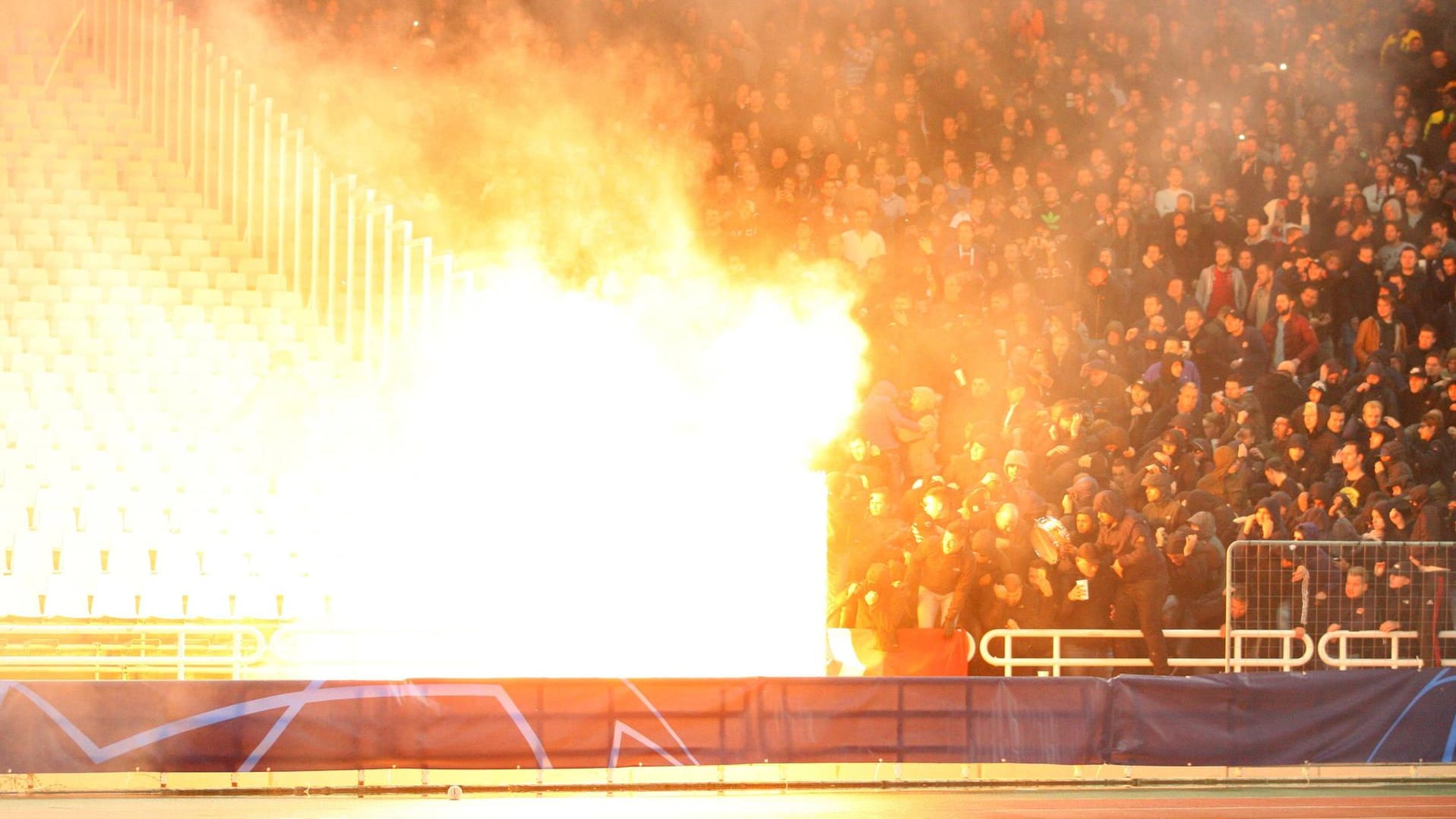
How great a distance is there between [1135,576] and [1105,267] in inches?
215

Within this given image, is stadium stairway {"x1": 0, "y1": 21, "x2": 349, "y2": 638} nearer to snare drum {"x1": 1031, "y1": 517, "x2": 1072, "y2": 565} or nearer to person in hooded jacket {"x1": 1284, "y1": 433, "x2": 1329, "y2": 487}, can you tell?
snare drum {"x1": 1031, "y1": 517, "x2": 1072, "y2": 565}

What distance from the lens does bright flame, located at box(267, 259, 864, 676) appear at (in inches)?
469

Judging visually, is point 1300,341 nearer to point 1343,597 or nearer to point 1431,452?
point 1431,452

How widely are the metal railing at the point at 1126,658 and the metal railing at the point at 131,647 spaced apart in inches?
201

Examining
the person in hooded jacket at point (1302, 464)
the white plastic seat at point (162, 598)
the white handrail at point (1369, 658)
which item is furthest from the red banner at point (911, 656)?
the white plastic seat at point (162, 598)

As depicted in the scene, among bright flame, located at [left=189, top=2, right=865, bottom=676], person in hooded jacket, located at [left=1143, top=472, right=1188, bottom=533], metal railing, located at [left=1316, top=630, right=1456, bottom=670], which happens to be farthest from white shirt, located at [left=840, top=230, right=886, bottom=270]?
metal railing, located at [left=1316, top=630, right=1456, bottom=670]

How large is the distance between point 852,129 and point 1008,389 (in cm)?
462

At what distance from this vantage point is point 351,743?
10.5 metres

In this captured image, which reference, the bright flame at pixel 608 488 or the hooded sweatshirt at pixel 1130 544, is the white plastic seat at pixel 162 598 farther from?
the hooded sweatshirt at pixel 1130 544

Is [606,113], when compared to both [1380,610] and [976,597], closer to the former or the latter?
[976,597]

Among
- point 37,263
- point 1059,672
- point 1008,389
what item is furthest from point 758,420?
point 37,263

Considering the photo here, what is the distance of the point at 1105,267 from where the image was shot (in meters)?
16.9

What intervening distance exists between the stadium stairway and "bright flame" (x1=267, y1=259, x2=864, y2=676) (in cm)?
96

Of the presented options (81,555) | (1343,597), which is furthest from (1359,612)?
(81,555)
